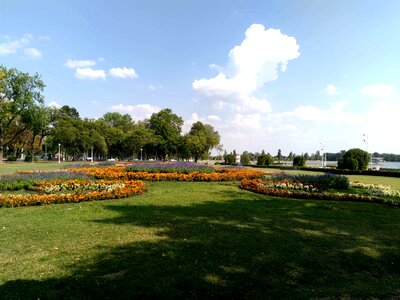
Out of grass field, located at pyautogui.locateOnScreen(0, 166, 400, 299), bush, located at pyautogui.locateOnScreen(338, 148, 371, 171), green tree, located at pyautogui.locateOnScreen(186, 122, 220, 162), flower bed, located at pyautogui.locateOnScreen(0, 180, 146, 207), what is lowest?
grass field, located at pyautogui.locateOnScreen(0, 166, 400, 299)

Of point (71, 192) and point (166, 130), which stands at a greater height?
point (166, 130)

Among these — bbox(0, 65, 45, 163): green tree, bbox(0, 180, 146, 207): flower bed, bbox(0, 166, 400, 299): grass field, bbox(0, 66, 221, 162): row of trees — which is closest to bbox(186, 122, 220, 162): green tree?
bbox(0, 66, 221, 162): row of trees

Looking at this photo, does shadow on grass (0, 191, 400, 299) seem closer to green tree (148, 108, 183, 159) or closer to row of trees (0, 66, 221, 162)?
row of trees (0, 66, 221, 162)

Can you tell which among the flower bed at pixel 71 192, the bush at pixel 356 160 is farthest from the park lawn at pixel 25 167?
the bush at pixel 356 160

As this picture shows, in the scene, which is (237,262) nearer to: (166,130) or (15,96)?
(15,96)

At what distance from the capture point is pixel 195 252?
4.73 metres

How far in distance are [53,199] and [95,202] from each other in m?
1.20

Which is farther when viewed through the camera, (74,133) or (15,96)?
(74,133)

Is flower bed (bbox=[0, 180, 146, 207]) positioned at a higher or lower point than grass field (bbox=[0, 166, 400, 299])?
higher

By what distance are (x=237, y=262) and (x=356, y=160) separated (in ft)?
92.5

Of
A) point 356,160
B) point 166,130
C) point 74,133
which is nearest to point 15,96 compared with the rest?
point 74,133

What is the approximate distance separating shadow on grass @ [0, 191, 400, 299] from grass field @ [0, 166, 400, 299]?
0.05ft

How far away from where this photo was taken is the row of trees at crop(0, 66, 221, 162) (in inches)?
1604

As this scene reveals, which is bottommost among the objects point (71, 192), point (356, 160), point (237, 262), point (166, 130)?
point (237, 262)
